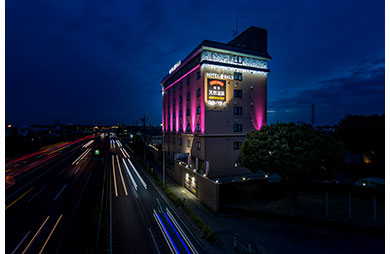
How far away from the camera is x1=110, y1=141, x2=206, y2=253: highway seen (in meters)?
14.2

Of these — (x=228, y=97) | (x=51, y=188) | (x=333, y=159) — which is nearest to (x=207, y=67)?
(x=228, y=97)

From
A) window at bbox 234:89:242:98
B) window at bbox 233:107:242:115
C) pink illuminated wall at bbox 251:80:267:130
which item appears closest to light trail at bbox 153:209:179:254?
window at bbox 233:107:242:115

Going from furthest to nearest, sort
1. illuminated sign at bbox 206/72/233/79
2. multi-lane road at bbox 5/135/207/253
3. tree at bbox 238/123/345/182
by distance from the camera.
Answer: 1. illuminated sign at bbox 206/72/233/79
2. tree at bbox 238/123/345/182
3. multi-lane road at bbox 5/135/207/253

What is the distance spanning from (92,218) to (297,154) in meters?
22.2

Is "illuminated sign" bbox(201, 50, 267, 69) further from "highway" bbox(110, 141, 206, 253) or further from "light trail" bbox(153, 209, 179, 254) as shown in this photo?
"light trail" bbox(153, 209, 179, 254)

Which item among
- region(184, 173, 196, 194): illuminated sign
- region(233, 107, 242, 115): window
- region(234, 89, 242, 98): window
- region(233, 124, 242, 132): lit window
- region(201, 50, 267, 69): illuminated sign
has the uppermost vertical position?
region(201, 50, 267, 69): illuminated sign

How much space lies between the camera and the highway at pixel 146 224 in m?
14.2

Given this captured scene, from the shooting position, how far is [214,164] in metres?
31.5

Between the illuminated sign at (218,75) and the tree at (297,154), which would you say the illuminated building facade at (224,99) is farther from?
the tree at (297,154)

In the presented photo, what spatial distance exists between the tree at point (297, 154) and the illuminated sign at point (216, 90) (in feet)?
43.7

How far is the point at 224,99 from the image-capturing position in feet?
105

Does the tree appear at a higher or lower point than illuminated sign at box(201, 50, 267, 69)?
lower

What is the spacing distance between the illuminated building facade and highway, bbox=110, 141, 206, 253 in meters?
8.65

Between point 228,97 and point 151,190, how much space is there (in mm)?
20563
